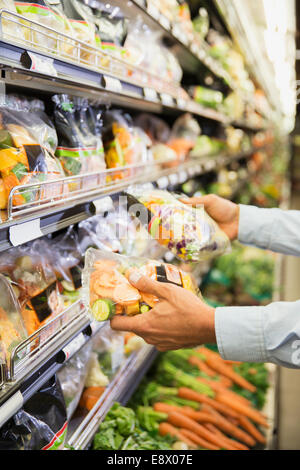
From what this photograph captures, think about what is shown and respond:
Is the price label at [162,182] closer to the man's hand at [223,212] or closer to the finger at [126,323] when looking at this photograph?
the man's hand at [223,212]

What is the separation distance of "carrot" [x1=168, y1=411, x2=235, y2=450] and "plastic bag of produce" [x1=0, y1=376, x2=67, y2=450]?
0.88 meters

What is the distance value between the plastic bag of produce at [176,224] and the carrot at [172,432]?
0.93 meters

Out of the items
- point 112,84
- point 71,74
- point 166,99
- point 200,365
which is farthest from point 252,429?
point 71,74

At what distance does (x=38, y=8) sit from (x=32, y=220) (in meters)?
0.64

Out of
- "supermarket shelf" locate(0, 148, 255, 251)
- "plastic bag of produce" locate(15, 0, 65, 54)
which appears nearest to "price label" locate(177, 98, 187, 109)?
Answer: "supermarket shelf" locate(0, 148, 255, 251)

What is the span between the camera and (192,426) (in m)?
2.17

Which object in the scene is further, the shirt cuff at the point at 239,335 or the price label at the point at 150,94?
the price label at the point at 150,94

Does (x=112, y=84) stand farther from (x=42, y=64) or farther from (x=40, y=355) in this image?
(x=40, y=355)

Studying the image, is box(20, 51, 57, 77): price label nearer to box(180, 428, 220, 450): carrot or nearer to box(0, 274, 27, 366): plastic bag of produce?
box(0, 274, 27, 366): plastic bag of produce

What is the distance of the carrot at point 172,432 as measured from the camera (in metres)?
2.07

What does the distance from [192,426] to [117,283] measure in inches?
48.3

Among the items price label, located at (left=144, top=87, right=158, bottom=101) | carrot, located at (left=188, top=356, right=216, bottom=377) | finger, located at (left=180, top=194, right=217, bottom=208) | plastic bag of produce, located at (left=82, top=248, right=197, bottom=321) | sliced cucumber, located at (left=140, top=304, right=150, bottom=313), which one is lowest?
carrot, located at (left=188, top=356, right=216, bottom=377)

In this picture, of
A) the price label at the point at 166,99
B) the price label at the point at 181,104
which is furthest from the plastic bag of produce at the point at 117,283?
the price label at the point at 181,104

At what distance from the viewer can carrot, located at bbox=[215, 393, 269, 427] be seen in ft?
7.94
